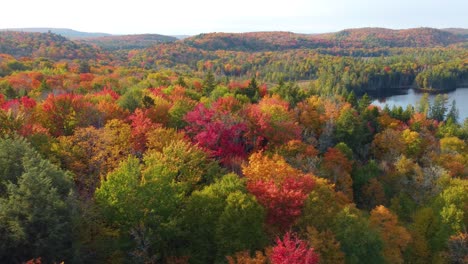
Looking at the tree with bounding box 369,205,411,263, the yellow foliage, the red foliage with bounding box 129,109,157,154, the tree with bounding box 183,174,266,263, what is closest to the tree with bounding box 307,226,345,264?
the tree with bounding box 183,174,266,263

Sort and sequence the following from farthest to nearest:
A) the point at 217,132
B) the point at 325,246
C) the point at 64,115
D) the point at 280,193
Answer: the point at 64,115 → the point at 217,132 → the point at 280,193 → the point at 325,246

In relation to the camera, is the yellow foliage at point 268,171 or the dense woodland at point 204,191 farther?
the yellow foliage at point 268,171

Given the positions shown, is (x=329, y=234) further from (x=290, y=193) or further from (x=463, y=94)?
(x=463, y=94)

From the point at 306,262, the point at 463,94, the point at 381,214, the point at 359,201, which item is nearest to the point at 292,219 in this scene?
the point at 306,262

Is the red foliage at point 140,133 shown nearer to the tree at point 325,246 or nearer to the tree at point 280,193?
the tree at point 280,193

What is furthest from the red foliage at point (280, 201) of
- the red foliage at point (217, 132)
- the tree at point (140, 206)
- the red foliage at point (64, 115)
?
the red foliage at point (64, 115)

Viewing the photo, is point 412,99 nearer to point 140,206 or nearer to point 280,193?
point 280,193

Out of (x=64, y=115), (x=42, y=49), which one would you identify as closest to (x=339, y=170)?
(x=64, y=115)

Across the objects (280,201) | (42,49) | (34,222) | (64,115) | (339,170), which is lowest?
(339,170)

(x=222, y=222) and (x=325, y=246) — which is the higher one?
(x=222, y=222)

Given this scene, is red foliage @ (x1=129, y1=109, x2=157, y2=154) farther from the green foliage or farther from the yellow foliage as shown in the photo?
the yellow foliage

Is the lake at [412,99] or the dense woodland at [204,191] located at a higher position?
the dense woodland at [204,191]
